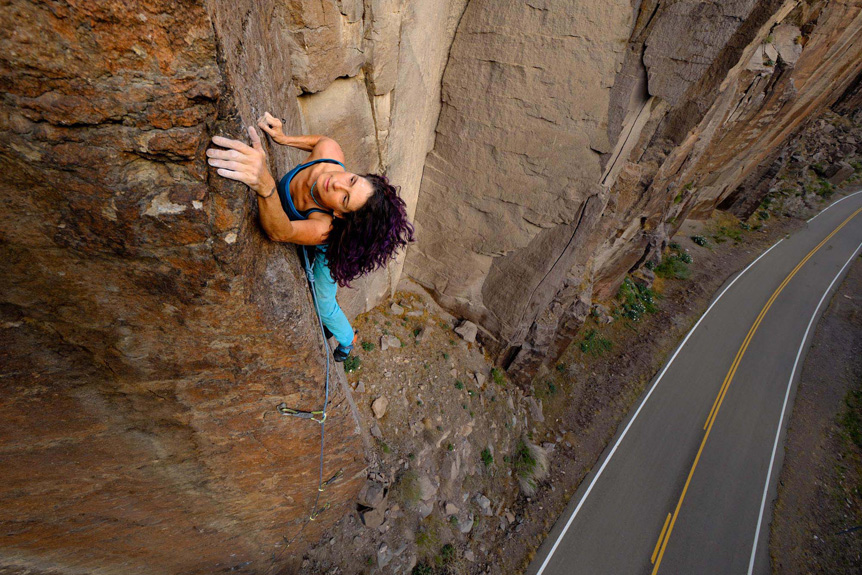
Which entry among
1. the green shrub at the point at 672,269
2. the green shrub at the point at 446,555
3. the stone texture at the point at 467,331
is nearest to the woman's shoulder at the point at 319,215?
the stone texture at the point at 467,331

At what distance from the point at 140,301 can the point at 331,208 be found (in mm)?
1347

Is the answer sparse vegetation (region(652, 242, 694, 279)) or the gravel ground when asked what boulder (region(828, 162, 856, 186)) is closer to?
sparse vegetation (region(652, 242, 694, 279))

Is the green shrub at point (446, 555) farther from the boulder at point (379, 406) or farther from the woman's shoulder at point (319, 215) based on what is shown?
the woman's shoulder at point (319, 215)

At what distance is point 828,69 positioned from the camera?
15.5 metres

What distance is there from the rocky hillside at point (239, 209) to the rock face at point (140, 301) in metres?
0.01

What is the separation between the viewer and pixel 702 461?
38.6ft

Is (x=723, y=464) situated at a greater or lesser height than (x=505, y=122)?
lesser

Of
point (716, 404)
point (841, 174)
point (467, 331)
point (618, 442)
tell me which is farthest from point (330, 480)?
point (841, 174)

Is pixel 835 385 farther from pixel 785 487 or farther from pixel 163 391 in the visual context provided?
pixel 163 391

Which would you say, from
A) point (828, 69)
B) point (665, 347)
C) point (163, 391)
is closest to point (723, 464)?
point (665, 347)

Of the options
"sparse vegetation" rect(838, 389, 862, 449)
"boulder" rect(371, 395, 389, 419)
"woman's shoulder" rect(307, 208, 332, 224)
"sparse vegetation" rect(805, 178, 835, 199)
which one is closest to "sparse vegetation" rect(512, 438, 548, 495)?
"boulder" rect(371, 395, 389, 419)

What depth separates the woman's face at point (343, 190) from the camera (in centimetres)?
262

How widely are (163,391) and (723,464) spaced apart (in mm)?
14824

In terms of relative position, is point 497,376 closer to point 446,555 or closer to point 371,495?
point 446,555
